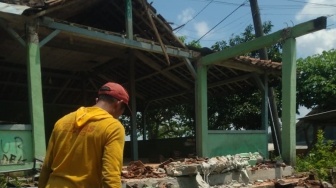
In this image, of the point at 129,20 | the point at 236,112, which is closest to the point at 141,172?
the point at 129,20

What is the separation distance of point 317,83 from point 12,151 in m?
12.7

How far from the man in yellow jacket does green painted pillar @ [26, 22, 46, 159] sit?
4684 mm

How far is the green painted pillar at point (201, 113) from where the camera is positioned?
9.55 meters

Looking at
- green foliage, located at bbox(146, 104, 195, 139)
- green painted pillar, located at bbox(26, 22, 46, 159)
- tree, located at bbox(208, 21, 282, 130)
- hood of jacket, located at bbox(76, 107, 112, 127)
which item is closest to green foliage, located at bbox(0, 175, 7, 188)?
green painted pillar, located at bbox(26, 22, 46, 159)

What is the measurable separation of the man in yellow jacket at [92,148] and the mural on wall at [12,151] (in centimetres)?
451

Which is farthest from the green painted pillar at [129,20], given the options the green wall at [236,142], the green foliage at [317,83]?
the green foliage at [317,83]

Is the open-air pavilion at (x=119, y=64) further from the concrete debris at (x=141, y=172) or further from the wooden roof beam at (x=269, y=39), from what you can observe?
the concrete debris at (x=141, y=172)

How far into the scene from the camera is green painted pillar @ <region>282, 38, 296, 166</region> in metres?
8.18

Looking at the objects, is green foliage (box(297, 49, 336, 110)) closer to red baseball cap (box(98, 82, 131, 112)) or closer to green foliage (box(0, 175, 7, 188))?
green foliage (box(0, 175, 7, 188))

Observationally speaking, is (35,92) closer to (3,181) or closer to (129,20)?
(3,181)

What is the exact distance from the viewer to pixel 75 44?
10.1 meters

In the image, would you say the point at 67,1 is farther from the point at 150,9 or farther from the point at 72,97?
the point at 72,97

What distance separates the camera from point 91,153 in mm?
2412

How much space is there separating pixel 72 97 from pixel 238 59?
7.02 meters
